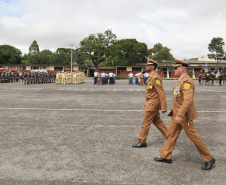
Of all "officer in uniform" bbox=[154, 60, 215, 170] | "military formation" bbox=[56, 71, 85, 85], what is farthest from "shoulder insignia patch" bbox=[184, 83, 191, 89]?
"military formation" bbox=[56, 71, 85, 85]

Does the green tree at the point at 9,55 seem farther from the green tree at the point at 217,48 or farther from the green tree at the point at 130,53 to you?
the green tree at the point at 217,48

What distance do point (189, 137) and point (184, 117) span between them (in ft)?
1.09

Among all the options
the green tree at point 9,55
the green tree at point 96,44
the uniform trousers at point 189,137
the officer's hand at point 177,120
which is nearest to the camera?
the officer's hand at point 177,120

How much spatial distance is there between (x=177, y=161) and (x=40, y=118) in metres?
5.01

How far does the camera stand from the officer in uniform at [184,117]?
3.72 m

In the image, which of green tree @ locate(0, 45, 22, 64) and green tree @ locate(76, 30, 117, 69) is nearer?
green tree @ locate(76, 30, 117, 69)

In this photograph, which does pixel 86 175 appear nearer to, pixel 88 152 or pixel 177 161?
pixel 88 152

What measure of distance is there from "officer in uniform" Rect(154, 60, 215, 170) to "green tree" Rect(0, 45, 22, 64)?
84.4m

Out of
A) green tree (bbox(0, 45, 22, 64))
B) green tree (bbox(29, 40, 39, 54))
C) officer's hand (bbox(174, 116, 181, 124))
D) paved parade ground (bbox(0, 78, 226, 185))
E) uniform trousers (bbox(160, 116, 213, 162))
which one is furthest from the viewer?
green tree (bbox(29, 40, 39, 54))

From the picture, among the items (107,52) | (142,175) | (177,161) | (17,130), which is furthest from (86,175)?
(107,52)

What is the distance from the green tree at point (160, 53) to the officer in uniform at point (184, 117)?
6828 centimetres

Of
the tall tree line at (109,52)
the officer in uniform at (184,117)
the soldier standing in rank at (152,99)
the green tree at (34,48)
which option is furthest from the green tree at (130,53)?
the officer in uniform at (184,117)

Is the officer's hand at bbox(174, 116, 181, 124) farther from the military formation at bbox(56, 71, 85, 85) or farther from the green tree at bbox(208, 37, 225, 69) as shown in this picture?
the green tree at bbox(208, 37, 225, 69)

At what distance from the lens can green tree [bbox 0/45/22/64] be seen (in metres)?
79.7
